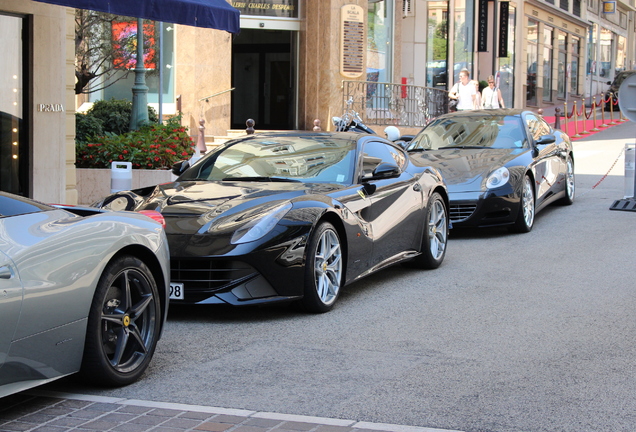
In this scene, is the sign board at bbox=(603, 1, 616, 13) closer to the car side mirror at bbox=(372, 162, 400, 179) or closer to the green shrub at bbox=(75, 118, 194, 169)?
the green shrub at bbox=(75, 118, 194, 169)

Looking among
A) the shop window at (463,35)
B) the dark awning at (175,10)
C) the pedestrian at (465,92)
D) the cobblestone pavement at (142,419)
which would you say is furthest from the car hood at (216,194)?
the shop window at (463,35)

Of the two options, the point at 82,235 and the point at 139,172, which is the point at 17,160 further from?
the point at 82,235

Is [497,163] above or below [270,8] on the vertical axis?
below

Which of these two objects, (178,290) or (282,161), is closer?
(178,290)

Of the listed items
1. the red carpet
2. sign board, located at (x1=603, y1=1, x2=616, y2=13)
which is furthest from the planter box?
sign board, located at (x1=603, y1=1, x2=616, y2=13)

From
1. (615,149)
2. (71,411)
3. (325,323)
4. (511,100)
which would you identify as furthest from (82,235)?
(511,100)

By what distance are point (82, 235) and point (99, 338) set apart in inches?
20.8

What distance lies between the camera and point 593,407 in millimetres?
4730

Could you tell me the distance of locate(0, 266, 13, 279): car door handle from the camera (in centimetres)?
407

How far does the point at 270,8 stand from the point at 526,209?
46.7 ft

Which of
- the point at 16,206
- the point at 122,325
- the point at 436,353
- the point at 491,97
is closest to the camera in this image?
the point at 16,206

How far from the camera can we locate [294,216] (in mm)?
6797

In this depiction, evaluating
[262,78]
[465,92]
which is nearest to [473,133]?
[465,92]

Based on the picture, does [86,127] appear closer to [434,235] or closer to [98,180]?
[98,180]
